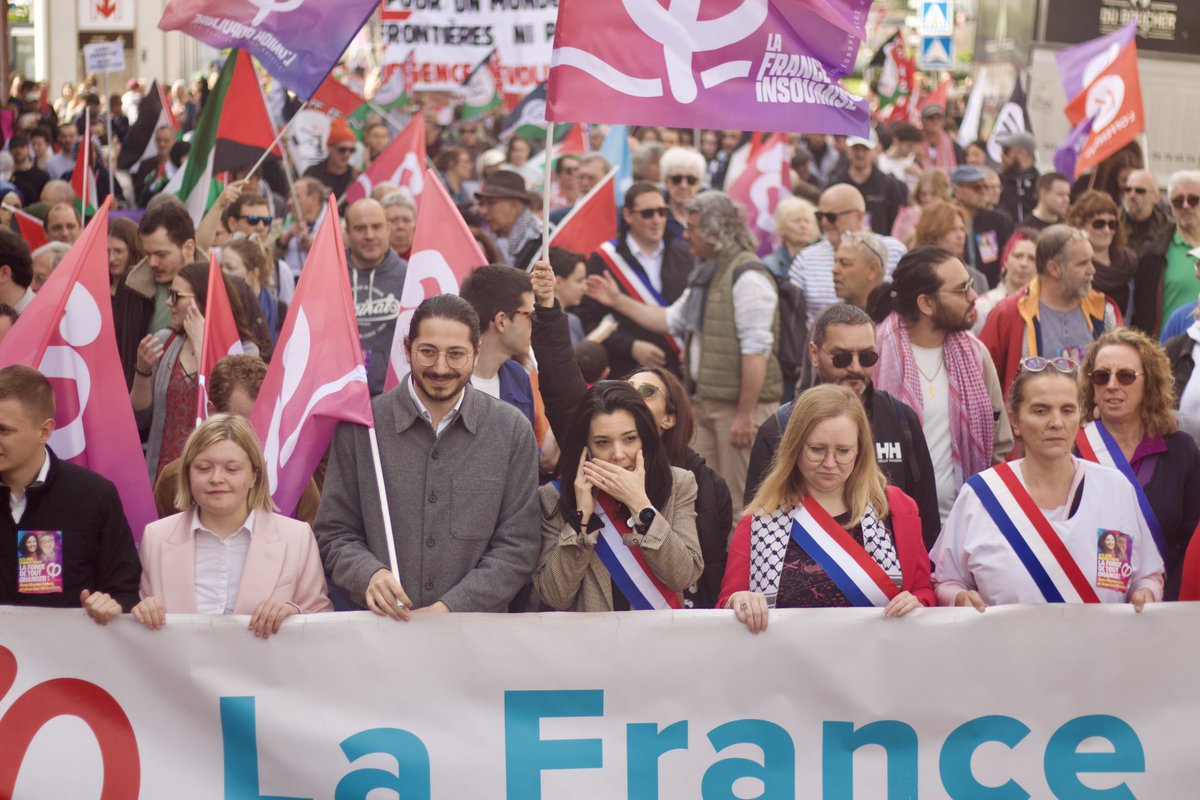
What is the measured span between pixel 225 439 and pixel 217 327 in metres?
1.56

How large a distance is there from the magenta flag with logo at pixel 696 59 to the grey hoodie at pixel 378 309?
2.41 metres

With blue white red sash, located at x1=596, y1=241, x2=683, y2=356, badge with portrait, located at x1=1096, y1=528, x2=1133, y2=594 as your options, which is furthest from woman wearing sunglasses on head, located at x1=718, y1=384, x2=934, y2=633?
blue white red sash, located at x1=596, y1=241, x2=683, y2=356

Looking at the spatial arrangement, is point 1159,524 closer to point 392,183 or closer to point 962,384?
point 962,384

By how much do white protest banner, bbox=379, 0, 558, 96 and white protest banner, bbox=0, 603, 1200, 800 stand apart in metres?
9.84

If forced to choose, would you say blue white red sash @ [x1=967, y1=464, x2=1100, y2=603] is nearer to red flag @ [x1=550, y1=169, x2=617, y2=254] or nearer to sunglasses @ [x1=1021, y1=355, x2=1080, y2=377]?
sunglasses @ [x1=1021, y1=355, x2=1080, y2=377]

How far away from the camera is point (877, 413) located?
5.73m

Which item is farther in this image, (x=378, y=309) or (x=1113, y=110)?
(x=1113, y=110)

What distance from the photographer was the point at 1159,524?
535 centimetres

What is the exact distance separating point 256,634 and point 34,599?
69 centimetres

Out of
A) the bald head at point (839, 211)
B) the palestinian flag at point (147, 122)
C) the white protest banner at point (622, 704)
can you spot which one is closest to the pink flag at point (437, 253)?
the white protest banner at point (622, 704)

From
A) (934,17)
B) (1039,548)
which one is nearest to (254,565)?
(1039,548)

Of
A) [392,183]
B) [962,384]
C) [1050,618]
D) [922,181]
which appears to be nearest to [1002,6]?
[922,181]

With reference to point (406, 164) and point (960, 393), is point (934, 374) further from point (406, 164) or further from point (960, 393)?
point (406, 164)

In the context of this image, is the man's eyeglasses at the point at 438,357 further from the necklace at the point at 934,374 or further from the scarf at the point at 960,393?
the necklace at the point at 934,374
